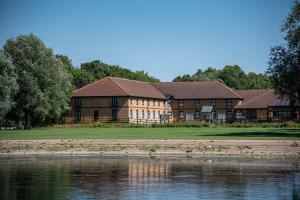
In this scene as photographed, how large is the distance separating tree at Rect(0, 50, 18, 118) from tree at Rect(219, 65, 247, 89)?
9612 cm

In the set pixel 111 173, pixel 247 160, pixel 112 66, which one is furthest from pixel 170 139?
pixel 112 66

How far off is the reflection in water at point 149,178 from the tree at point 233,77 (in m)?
123

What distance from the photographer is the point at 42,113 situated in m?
76.8

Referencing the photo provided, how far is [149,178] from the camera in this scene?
27.6m

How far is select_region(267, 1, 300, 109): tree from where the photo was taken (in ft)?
167

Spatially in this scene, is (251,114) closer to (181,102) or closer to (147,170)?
(181,102)

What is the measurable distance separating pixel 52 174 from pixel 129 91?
2712 inches

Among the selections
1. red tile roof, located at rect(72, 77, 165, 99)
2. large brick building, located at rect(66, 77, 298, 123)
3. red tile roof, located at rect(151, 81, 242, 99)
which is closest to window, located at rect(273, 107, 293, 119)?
large brick building, located at rect(66, 77, 298, 123)

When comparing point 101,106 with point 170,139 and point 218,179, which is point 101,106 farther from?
point 218,179

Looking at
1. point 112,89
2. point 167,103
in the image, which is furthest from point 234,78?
point 112,89

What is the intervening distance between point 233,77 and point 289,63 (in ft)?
371

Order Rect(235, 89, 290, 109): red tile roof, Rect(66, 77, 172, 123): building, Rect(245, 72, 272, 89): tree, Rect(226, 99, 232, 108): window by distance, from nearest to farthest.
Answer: Rect(66, 77, 172, 123): building
Rect(235, 89, 290, 109): red tile roof
Rect(226, 99, 232, 108): window
Rect(245, 72, 272, 89): tree

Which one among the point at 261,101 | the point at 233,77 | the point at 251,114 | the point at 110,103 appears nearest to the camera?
the point at 110,103

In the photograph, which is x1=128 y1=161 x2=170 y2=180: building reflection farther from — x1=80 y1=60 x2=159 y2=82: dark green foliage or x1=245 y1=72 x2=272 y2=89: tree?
x1=245 y1=72 x2=272 y2=89: tree
